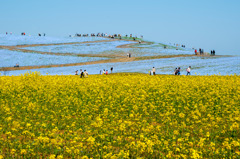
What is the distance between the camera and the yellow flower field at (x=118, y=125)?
1138 cm

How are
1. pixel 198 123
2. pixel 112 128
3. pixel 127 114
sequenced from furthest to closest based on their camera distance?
1. pixel 127 114
2. pixel 198 123
3. pixel 112 128

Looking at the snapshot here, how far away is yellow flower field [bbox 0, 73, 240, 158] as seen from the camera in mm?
11375

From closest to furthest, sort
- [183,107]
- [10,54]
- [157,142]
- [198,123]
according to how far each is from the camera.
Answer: [157,142] < [198,123] < [183,107] < [10,54]

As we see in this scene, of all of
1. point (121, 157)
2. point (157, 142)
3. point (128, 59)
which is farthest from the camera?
point (128, 59)

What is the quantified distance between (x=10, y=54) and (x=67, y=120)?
6366 centimetres

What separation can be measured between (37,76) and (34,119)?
1683 centimetres

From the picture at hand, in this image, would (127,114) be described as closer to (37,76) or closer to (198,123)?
(198,123)

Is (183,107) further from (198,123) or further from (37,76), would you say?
(37,76)

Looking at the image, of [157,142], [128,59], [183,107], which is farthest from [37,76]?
[128,59]

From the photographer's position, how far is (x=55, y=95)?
22797 millimetres

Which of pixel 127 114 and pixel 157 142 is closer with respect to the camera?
pixel 157 142

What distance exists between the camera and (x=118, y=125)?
14469mm

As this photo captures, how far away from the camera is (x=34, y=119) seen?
55.0 feet

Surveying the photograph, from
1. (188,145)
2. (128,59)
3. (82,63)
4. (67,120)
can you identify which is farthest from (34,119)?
(128,59)
